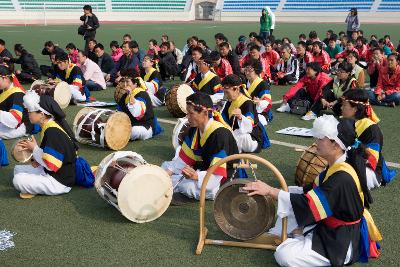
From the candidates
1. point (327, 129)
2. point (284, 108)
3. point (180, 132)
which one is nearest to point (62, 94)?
point (180, 132)

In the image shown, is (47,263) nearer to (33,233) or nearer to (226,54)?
(33,233)

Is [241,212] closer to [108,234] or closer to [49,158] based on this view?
[108,234]

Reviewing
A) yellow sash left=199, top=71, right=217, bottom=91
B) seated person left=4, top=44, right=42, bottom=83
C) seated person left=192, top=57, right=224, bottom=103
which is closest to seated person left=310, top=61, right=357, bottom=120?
seated person left=192, top=57, right=224, bottom=103

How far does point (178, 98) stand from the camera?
823 centimetres

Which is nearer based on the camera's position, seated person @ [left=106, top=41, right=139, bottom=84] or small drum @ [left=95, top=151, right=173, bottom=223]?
small drum @ [left=95, top=151, right=173, bottom=223]

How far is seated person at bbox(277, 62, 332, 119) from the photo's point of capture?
359 inches

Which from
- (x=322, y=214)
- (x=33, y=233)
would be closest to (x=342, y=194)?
(x=322, y=214)

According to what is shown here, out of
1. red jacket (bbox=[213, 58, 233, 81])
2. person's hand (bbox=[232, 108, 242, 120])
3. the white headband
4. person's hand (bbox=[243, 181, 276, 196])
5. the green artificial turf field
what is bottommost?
the green artificial turf field

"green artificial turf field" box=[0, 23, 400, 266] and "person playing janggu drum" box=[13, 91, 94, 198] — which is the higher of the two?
"person playing janggu drum" box=[13, 91, 94, 198]

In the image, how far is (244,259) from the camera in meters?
3.87

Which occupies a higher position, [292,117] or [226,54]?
[226,54]

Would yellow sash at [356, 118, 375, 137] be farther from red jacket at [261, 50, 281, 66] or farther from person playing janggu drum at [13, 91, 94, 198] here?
red jacket at [261, 50, 281, 66]

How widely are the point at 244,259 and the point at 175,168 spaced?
53.9 inches

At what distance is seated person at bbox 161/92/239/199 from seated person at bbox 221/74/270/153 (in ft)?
4.52
